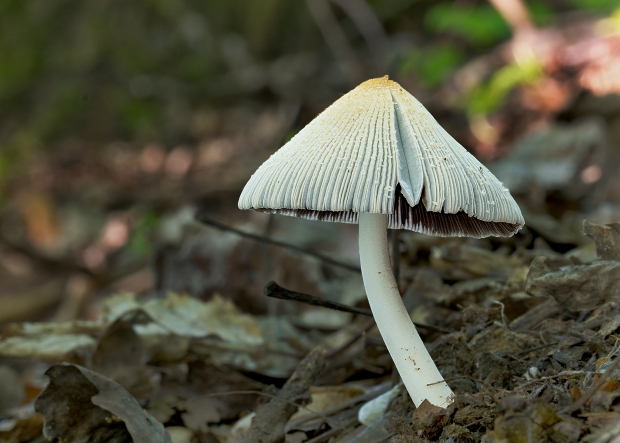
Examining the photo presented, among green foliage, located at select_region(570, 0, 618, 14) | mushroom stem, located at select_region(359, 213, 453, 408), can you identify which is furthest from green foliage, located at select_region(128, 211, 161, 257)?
green foliage, located at select_region(570, 0, 618, 14)

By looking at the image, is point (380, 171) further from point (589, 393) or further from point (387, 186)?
point (589, 393)

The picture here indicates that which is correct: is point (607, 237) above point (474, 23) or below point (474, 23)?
below

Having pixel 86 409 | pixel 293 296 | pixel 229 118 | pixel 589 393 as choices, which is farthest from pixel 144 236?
pixel 589 393

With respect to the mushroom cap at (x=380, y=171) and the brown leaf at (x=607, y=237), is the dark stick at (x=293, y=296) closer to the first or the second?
the mushroom cap at (x=380, y=171)

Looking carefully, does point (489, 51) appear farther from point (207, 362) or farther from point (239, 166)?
point (207, 362)

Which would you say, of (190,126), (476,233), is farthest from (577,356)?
(190,126)

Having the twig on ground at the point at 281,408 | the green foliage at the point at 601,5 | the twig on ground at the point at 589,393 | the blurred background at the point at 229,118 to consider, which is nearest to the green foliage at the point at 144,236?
the blurred background at the point at 229,118

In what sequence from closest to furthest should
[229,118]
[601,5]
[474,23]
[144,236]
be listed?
[144,236] → [601,5] → [474,23] → [229,118]
